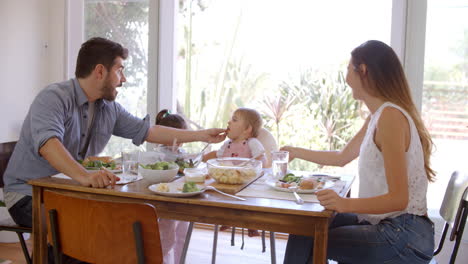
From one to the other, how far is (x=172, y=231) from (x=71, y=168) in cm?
74

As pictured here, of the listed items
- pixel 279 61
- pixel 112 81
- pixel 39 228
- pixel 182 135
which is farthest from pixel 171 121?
pixel 279 61

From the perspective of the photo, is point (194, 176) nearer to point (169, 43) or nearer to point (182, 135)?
point (182, 135)

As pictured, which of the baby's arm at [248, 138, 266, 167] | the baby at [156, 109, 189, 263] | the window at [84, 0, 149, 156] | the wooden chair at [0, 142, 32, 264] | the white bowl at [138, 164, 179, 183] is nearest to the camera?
the white bowl at [138, 164, 179, 183]

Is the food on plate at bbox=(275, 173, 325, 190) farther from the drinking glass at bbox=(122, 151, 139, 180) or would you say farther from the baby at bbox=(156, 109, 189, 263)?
the baby at bbox=(156, 109, 189, 263)

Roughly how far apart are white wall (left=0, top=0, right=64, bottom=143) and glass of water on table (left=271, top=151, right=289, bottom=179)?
225 cm

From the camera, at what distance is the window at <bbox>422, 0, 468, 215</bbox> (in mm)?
2855

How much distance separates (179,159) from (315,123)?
3803 mm

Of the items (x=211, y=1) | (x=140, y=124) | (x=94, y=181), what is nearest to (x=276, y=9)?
(x=211, y=1)

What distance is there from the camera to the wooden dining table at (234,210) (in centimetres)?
143

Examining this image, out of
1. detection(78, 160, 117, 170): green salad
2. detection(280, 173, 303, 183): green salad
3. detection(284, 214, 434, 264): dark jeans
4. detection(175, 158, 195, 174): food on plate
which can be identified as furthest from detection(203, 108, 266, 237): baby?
detection(284, 214, 434, 264): dark jeans

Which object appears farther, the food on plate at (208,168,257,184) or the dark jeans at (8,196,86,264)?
the dark jeans at (8,196,86,264)

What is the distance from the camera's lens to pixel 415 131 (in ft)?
5.39

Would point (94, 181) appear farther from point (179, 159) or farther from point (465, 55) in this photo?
point (465, 55)

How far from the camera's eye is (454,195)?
6.12 ft
